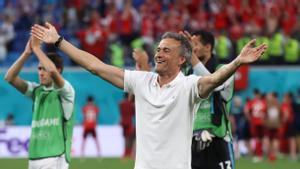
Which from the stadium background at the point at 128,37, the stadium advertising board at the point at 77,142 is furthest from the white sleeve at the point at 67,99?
the stadium background at the point at 128,37

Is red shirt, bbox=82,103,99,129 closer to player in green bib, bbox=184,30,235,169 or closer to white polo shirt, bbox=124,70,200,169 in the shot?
player in green bib, bbox=184,30,235,169

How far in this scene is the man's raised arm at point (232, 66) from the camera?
8.00 meters

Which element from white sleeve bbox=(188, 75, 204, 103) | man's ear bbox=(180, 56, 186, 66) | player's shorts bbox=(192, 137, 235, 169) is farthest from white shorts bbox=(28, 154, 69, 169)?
white sleeve bbox=(188, 75, 204, 103)

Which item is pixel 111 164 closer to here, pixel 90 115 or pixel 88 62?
pixel 90 115

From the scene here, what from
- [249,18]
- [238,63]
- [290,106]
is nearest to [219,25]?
[249,18]

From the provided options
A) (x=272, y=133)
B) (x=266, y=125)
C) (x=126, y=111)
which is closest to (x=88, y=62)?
(x=126, y=111)

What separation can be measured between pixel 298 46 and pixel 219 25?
2.91 metres

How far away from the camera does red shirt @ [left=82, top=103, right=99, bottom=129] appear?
90.9 ft

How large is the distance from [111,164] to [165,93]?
644 inches

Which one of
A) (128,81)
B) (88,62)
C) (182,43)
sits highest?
(182,43)

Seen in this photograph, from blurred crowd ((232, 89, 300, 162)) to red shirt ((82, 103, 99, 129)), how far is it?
422 cm

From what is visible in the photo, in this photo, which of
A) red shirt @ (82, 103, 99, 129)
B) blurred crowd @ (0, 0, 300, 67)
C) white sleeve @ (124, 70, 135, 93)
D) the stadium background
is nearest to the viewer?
white sleeve @ (124, 70, 135, 93)

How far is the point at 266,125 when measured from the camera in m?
28.1

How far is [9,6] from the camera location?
33.2 m
